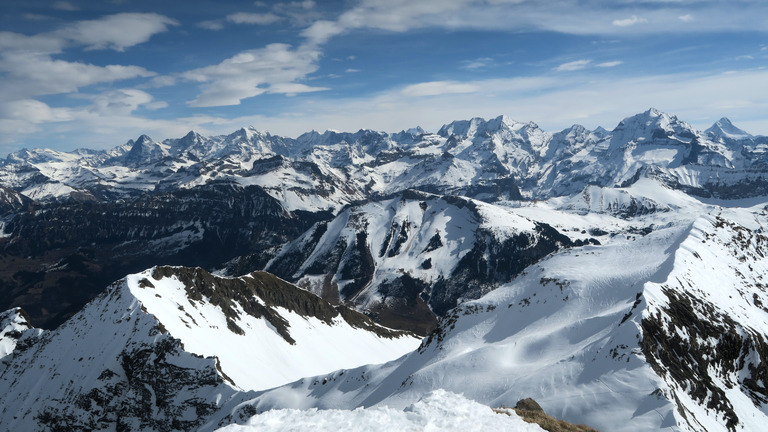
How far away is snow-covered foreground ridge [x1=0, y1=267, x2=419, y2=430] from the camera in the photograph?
97.9 meters

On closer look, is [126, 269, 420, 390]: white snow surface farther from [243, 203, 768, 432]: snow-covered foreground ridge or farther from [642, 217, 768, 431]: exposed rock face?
[642, 217, 768, 431]: exposed rock face

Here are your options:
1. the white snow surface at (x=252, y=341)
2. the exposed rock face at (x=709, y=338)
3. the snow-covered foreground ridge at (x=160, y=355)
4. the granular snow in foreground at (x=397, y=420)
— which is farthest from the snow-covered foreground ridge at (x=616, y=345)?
the white snow surface at (x=252, y=341)

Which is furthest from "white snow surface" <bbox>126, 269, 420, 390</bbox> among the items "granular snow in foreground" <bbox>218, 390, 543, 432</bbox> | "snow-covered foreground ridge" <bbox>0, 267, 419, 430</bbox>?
"granular snow in foreground" <bbox>218, 390, 543, 432</bbox>

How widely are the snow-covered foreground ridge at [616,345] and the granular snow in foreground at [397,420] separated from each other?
803 inches

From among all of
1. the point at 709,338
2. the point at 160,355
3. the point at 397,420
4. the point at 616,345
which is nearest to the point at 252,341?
the point at 160,355

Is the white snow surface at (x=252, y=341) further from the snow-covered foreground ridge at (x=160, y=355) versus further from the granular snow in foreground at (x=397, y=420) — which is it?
the granular snow in foreground at (x=397, y=420)

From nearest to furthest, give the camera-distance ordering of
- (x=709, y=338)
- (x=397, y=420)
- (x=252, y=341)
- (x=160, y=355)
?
(x=397, y=420)
(x=709, y=338)
(x=160, y=355)
(x=252, y=341)

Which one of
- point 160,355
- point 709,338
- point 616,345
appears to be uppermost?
point 616,345

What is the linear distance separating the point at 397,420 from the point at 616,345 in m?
40.7

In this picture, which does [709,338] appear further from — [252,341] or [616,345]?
[252,341]

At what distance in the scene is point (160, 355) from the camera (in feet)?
327

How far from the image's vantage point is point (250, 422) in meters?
31.2

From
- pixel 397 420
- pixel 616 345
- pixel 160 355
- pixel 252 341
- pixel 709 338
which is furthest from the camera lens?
pixel 252 341

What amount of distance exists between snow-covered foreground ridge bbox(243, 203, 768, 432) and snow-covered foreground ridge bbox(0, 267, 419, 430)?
66.5ft
